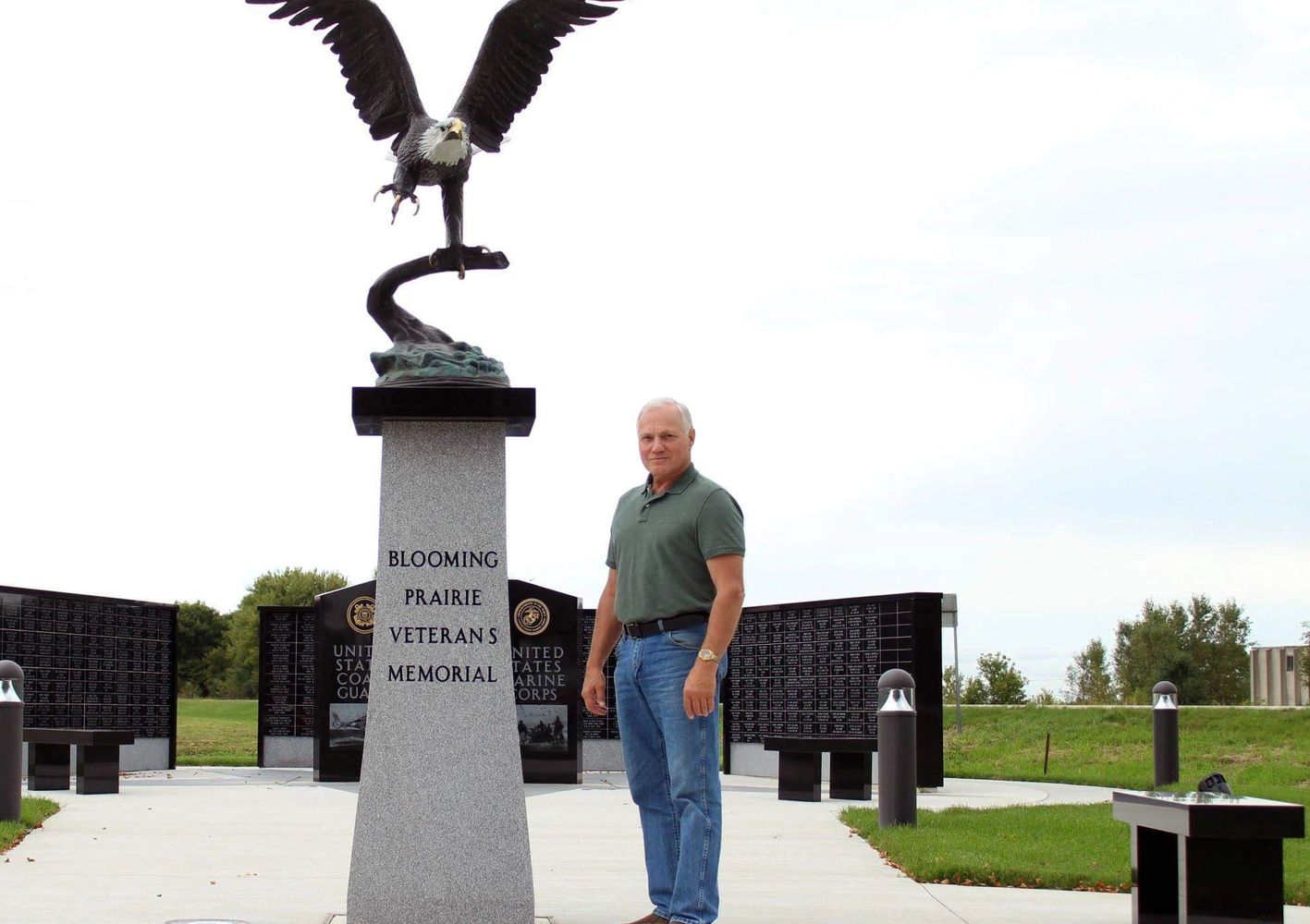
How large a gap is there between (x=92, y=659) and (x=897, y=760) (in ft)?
33.8

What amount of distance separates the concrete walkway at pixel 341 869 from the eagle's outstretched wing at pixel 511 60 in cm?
342

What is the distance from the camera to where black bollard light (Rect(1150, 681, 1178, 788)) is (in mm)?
14195

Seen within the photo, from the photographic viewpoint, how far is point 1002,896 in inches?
272

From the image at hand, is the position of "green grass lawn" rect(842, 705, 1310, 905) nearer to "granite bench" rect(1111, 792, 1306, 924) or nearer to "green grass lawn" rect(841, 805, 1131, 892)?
"green grass lawn" rect(841, 805, 1131, 892)

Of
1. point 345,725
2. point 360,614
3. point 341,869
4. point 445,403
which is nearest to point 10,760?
point 341,869

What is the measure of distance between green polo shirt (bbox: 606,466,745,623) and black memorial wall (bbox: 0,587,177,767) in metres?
11.5

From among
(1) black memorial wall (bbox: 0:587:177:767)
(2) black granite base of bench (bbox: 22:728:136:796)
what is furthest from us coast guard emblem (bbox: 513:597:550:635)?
(1) black memorial wall (bbox: 0:587:177:767)

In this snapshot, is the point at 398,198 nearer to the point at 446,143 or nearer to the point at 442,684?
the point at 446,143

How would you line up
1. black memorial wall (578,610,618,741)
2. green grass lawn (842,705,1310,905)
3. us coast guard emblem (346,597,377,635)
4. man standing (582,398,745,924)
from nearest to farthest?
man standing (582,398,745,924), green grass lawn (842,705,1310,905), us coast guard emblem (346,597,377,635), black memorial wall (578,610,618,741)

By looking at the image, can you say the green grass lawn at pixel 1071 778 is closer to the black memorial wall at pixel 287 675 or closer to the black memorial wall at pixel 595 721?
the black memorial wall at pixel 595 721

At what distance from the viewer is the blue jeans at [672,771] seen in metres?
4.92

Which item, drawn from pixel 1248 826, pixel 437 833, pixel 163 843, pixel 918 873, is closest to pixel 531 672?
pixel 163 843

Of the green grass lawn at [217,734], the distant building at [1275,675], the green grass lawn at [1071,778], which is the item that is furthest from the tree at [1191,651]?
the green grass lawn at [217,734]

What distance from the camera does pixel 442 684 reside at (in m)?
5.61
